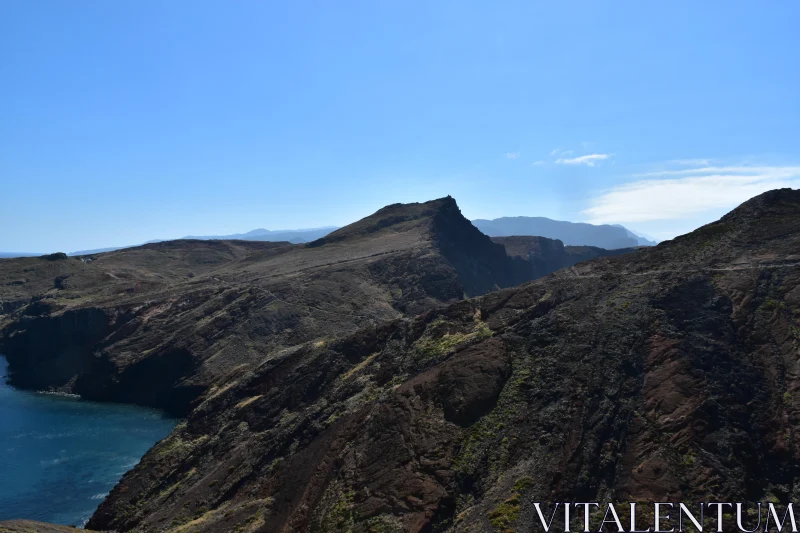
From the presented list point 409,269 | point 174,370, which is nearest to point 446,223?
point 409,269

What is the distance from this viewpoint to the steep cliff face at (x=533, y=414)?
73.8 feet

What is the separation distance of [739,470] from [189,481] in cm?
3443

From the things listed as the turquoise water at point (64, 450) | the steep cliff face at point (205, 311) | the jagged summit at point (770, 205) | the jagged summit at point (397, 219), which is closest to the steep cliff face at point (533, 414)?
the jagged summit at point (770, 205)

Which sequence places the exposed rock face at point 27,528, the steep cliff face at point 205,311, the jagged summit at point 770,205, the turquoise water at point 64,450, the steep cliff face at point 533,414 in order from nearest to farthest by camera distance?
the steep cliff face at point 533,414 < the exposed rock face at point 27,528 < the turquoise water at point 64,450 < the jagged summit at point 770,205 < the steep cliff face at point 205,311

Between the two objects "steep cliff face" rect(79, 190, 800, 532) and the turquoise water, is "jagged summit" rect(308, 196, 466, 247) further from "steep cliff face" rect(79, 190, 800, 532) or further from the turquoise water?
"steep cliff face" rect(79, 190, 800, 532)

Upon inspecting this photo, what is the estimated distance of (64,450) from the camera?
5197 centimetres

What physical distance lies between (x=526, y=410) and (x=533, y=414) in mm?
643

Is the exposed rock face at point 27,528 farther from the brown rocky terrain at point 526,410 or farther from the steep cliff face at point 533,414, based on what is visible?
the brown rocky terrain at point 526,410

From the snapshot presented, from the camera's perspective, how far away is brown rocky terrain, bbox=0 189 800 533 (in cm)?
2256

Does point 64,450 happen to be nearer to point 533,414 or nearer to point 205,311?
point 205,311

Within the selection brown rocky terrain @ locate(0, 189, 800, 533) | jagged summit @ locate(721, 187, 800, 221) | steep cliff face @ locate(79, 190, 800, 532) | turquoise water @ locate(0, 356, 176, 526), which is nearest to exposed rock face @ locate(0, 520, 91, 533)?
steep cliff face @ locate(79, 190, 800, 532)

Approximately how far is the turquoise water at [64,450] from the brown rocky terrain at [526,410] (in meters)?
7.41

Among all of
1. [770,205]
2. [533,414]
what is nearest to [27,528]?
[533,414]

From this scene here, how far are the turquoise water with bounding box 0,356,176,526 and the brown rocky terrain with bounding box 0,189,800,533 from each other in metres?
7.41
